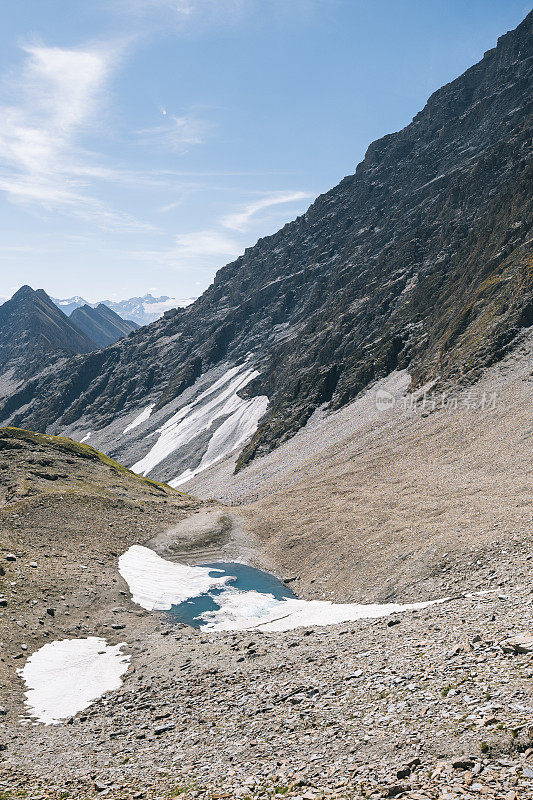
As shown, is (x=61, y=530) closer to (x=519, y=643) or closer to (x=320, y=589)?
(x=320, y=589)

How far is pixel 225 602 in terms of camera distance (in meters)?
43.3

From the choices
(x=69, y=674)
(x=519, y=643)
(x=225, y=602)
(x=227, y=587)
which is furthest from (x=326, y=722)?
(x=227, y=587)

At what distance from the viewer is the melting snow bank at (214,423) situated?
142m

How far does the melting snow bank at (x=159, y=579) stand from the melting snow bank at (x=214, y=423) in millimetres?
77421

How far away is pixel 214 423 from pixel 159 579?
112m

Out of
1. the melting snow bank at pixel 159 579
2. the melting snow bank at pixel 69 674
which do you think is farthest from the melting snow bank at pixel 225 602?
the melting snow bank at pixel 69 674

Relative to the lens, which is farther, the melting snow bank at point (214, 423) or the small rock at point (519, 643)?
the melting snow bank at point (214, 423)

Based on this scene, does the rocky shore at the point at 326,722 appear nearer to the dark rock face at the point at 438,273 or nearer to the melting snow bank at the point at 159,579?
the melting snow bank at the point at 159,579

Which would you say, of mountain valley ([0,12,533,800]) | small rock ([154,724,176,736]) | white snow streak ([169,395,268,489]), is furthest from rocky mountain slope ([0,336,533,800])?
white snow streak ([169,395,268,489])

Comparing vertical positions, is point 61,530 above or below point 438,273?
below

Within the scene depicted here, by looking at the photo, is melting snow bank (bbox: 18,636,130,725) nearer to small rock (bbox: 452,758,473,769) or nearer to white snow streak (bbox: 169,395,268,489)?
small rock (bbox: 452,758,473,769)

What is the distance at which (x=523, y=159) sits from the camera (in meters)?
128

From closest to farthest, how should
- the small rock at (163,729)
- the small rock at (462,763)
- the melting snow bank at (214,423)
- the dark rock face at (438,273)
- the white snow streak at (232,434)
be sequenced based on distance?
the small rock at (462,763), the small rock at (163,729), the dark rock face at (438,273), the white snow streak at (232,434), the melting snow bank at (214,423)

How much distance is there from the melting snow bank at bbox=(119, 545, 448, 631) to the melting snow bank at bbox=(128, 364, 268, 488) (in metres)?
79.1
